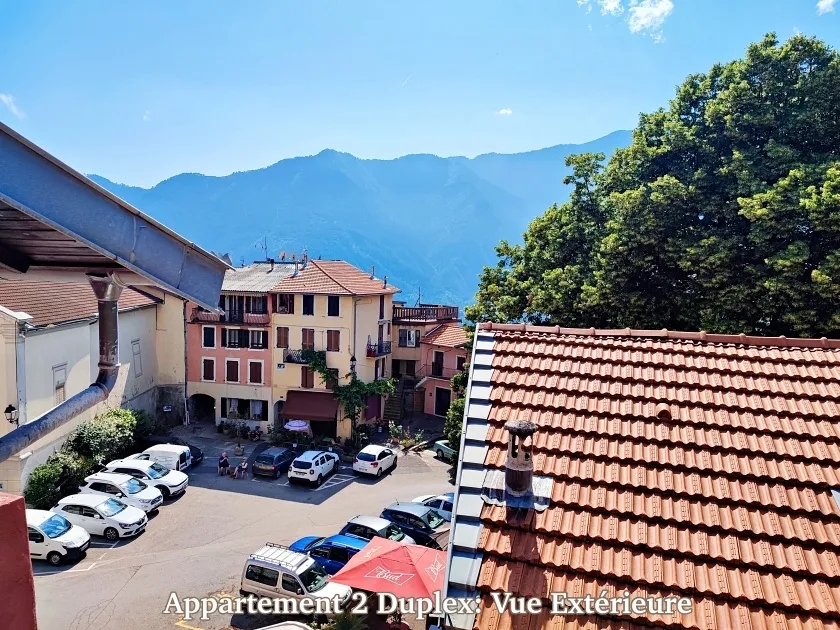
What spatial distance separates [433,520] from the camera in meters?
18.6

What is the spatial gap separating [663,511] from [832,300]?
31.7 ft

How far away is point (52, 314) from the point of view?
2123 centimetres

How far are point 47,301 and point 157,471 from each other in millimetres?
7930

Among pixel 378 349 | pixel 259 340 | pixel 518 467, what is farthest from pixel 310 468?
pixel 518 467

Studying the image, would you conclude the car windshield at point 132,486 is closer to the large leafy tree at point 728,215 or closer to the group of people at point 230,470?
the group of people at point 230,470

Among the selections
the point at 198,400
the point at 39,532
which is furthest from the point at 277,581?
the point at 198,400

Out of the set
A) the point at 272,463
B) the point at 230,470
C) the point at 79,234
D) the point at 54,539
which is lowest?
the point at 230,470

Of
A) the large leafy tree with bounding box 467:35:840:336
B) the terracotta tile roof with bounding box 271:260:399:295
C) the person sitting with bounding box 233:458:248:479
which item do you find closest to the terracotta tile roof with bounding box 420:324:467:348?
the terracotta tile roof with bounding box 271:260:399:295

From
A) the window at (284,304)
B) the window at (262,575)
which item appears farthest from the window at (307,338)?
the window at (262,575)

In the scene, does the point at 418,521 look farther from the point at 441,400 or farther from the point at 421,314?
the point at 421,314

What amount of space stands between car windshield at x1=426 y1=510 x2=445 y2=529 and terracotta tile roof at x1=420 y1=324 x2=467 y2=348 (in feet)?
56.2

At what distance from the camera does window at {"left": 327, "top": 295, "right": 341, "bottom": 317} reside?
101 feet

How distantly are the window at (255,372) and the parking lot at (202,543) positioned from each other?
526 cm

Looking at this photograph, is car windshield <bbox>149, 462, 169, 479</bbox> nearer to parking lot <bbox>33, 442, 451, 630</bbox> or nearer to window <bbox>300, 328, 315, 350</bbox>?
parking lot <bbox>33, 442, 451, 630</bbox>
